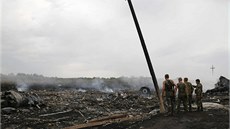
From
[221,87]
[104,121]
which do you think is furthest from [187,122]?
[221,87]

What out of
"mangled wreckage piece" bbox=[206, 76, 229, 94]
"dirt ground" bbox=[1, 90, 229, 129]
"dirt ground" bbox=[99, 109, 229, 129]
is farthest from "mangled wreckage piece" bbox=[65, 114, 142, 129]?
"mangled wreckage piece" bbox=[206, 76, 229, 94]

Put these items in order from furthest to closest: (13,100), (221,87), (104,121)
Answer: (221,87)
(13,100)
(104,121)

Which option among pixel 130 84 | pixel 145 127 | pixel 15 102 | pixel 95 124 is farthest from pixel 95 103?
pixel 130 84

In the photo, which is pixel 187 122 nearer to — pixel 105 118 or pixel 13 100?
pixel 105 118

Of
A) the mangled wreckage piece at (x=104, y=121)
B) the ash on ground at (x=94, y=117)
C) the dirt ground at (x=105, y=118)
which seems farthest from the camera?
the mangled wreckage piece at (x=104, y=121)

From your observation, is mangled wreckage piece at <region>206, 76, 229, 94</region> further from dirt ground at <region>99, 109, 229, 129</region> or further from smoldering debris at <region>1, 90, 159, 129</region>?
dirt ground at <region>99, 109, 229, 129</region>

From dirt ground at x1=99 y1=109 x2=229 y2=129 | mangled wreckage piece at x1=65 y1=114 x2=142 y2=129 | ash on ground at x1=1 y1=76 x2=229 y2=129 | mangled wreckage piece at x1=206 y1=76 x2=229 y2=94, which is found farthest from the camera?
mangled wreckage piece at x1=206 y1=76 x2=229 y2=94

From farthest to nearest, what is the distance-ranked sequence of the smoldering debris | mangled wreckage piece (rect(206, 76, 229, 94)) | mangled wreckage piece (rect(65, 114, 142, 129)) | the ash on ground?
mangled wreckage piece (rect(206, 76, 229, 94))
the smoldering debris
mangled wreckage piece (rect(65, 114, 142, 129))
the ash on ground

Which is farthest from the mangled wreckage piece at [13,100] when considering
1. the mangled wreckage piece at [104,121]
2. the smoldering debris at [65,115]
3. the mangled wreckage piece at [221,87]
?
the mangled wreckage piece at [221,87]

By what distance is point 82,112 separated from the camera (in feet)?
61.3

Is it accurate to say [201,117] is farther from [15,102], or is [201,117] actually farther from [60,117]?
[15,102]

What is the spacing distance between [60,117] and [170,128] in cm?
715

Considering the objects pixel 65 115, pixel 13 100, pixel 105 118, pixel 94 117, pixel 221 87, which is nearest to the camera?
pixel 105 118

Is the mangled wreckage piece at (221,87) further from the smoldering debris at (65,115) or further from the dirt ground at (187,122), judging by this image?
the dirt ground at (187,122)
